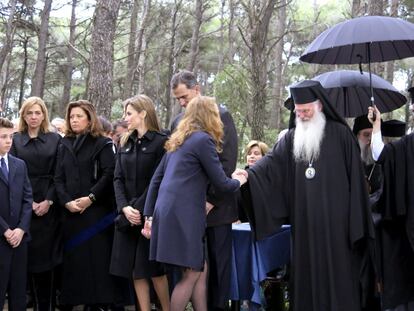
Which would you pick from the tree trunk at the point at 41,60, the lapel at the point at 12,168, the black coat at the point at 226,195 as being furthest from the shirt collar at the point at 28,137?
the tree trunk at the point at 41,60

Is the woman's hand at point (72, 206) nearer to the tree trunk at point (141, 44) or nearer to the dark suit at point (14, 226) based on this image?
the dark suit at point (14, 226)

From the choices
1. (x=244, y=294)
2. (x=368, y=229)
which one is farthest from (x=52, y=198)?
(x=368, y=229)

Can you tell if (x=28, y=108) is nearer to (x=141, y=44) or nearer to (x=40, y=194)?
(x=40, y=194)

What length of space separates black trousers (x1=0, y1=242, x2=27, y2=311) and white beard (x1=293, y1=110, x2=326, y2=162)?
2467 mm

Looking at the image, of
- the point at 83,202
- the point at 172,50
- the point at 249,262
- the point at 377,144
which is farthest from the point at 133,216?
the point at 172,50

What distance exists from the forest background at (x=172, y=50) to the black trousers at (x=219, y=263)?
221 cm

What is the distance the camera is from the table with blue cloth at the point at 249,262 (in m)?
4.78

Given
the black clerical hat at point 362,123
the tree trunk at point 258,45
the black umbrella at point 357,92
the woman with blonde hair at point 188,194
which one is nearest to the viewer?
the woman with blonde hair at point 188,194

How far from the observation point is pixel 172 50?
20344 millimetres

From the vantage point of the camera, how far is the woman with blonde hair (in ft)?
13.5

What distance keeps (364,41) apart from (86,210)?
296 centimetres

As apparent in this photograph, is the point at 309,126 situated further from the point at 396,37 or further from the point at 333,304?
the point at 333,304

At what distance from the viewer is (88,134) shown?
5285mm

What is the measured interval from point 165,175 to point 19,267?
1.53 meters
